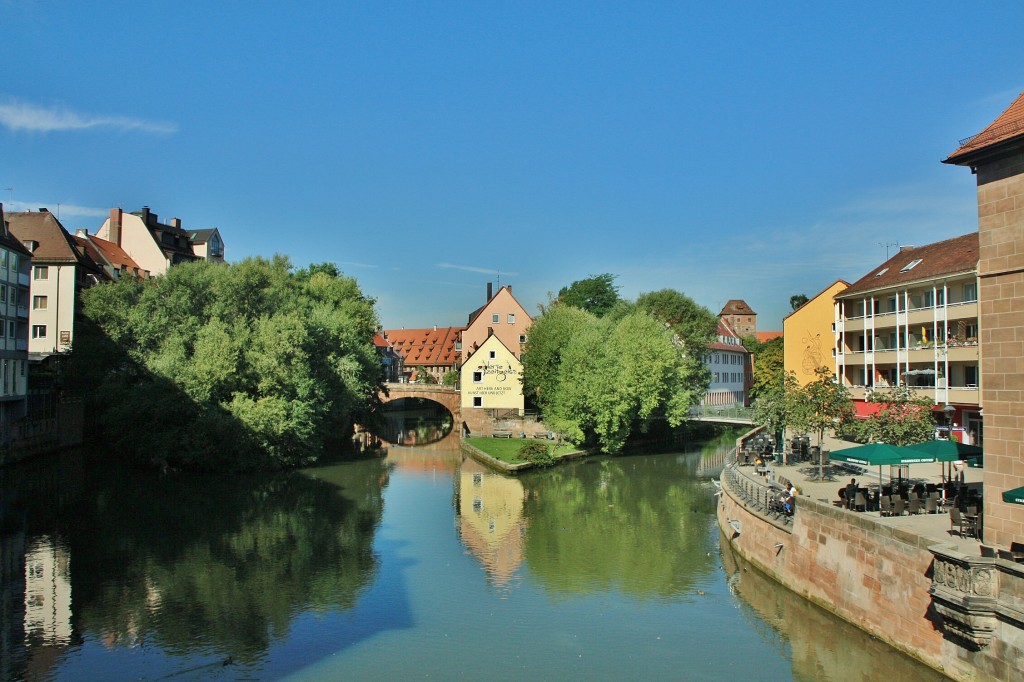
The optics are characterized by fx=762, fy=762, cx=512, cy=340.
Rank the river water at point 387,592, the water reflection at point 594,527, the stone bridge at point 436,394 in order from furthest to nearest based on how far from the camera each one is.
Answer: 1. the stone bridge at point 436,394
2. the water reflection at point 594,527
3. the river water at point 387,592

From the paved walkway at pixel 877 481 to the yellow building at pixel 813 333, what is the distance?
1133 cm

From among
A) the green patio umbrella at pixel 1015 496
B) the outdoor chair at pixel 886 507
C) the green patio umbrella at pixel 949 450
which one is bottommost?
the outdoor chair at pixel 886 507

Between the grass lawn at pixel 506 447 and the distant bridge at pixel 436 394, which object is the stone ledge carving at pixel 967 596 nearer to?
the grass lawn at pixel 506 447

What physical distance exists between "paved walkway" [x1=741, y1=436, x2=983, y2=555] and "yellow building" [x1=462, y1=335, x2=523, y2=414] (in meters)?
28.4

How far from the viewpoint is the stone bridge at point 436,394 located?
67438 millimetres

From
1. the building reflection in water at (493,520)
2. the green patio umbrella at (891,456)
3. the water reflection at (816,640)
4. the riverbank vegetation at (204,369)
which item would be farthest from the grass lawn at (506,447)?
the green patio umbrella at (891,456)

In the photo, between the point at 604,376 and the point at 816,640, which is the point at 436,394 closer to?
the point at 604,376

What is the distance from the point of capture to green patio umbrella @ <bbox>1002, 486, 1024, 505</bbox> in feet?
46.6

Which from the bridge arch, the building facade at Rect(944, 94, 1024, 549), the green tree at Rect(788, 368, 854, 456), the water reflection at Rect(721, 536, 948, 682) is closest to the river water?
the water reflection at Rect(721, 536, 948, 682)

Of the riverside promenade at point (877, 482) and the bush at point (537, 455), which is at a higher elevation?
the riverside promenade at point (877, 482)

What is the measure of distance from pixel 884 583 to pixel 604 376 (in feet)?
108

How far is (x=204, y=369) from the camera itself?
40375 millimetres

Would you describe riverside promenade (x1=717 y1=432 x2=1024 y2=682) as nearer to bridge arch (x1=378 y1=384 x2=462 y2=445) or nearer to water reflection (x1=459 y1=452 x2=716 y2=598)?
water reflection (x1=459 y1=452 x2=716 y2=598)

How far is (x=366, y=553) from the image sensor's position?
26.7 m
